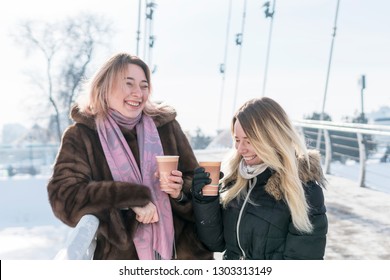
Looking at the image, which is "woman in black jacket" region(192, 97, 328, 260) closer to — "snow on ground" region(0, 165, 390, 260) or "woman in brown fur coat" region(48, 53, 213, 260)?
"woman in brown fur coat" region(48, 53, 213, 260)

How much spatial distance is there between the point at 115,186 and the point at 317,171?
61 centimetres

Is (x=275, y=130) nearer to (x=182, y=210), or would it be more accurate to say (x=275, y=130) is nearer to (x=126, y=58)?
(x=182, y=210)

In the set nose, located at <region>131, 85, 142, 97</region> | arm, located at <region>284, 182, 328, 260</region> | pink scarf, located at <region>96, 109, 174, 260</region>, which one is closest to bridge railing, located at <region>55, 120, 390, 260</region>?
pink scarf, located at <region>96, 109, 174, 260</region>

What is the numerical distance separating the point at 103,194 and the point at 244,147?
1.46 feet

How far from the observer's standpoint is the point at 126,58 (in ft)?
4.97

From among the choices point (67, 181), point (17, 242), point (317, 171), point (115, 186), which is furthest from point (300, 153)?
point (17, 242)

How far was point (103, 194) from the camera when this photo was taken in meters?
1.40

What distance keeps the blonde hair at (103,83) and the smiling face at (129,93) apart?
1 centimetres

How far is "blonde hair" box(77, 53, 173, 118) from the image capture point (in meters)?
1.49

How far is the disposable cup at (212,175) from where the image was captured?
4.46ft

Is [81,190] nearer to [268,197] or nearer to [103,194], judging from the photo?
[103,194]

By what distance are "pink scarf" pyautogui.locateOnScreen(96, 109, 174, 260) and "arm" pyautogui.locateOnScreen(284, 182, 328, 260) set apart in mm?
402

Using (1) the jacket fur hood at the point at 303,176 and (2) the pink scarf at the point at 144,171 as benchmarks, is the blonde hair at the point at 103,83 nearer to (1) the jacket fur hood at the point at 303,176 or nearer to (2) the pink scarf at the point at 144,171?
(2) the pink scarf at the point at 144,171

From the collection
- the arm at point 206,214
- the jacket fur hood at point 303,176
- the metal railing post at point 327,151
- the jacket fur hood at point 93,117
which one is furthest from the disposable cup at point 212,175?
the metal railing post at point 327,151
